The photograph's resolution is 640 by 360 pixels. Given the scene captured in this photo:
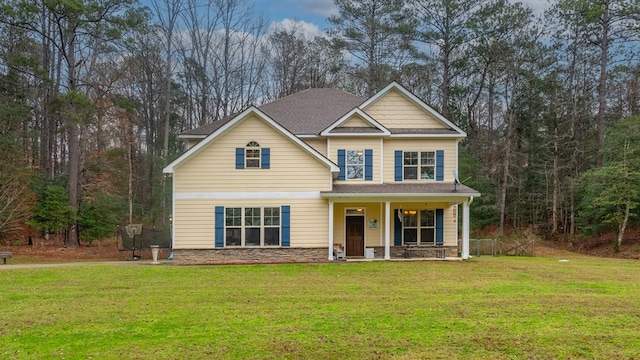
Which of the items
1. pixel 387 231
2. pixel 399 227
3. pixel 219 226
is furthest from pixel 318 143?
pixel 219 226

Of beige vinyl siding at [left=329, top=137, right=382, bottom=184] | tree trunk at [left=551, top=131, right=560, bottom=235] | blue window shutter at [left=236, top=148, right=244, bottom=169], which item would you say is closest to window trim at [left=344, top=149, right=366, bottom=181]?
beige vinyl siding at [left=329, top=137, right=382, bottom=184]

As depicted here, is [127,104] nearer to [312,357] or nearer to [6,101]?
[6,101]

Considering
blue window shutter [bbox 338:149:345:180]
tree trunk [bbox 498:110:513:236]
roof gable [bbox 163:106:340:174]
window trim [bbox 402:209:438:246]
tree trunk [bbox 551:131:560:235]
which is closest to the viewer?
roof gable [bbox 163:106:340:174]

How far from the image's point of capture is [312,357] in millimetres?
6465

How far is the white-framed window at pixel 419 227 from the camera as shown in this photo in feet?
63.9

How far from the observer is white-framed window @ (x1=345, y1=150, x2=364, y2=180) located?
19.4 meters

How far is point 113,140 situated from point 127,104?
856 cm

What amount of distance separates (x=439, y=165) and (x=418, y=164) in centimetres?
89

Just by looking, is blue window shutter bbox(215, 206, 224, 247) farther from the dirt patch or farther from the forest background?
the forest background

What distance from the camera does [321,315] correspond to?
881 centimetres

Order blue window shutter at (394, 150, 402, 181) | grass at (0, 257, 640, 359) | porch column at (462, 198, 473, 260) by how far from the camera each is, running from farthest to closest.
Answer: blue window shutter at (394, 150, 402, 181) < porch column at (462, 198, 473, 260) < grass at (0, 257, 640, 359)

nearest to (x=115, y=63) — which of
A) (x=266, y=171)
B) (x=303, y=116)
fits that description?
(x=303, y=116)

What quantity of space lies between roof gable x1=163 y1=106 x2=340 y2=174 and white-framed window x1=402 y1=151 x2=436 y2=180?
3.55m

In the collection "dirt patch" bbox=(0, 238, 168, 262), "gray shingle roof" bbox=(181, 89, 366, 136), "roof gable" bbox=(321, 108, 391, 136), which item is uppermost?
"gray shingle roof" bbox=(181, 89, 366, 136)
